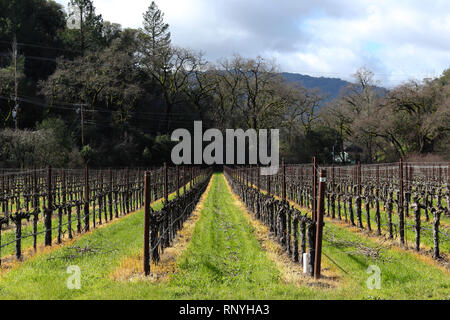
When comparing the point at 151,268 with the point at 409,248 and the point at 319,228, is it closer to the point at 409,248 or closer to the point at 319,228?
the point at 319,228

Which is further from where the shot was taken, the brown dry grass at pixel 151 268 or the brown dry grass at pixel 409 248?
the brown dry grass at pixel 409 248

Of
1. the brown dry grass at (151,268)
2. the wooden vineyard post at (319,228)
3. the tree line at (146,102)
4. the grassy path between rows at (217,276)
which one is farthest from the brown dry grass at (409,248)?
the tree line at (146,102)

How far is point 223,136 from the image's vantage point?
209 ft

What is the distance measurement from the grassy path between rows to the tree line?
31964 millimetres

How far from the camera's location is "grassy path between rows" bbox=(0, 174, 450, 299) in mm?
6324

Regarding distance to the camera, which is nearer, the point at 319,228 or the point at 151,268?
the point at 319,228

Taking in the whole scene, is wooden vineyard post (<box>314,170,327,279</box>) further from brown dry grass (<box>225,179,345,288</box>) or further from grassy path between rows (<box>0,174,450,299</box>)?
Result: grassy path between rows (<box>0,174,450,299</box>)

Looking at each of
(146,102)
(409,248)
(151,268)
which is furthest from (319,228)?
(146,102)

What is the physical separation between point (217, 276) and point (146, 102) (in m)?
56.3

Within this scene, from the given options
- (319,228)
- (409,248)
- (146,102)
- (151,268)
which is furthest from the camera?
(146,102)

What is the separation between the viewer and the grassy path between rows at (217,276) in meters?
6.32

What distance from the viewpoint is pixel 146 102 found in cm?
6147

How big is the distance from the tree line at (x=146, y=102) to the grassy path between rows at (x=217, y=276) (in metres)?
32.0

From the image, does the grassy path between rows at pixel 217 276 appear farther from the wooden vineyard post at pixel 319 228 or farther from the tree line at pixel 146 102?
the tree line at pixel 146 102
